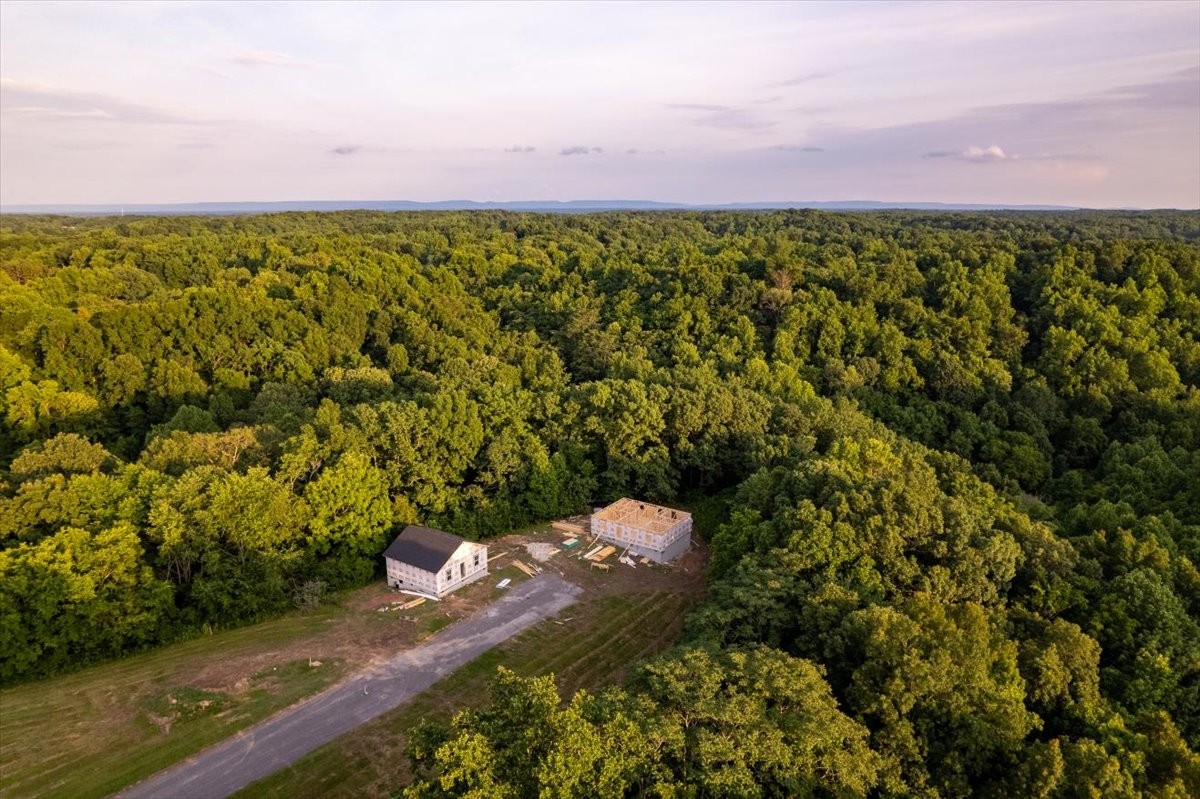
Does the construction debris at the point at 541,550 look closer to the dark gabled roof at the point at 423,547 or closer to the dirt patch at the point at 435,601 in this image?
the dirt patch at the point at 435,601

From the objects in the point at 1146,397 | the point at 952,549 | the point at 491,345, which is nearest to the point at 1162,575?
the point at 952,549

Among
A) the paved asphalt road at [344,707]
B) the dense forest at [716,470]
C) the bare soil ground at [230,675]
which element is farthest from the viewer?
the bare soil ground at [230,675]

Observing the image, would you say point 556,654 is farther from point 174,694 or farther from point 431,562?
point 174,694

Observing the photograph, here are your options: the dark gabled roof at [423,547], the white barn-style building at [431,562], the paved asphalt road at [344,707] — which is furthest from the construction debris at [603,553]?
the dark gabled roof at [423,547]

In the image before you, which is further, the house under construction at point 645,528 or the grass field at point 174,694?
the house under construction at point 645,528

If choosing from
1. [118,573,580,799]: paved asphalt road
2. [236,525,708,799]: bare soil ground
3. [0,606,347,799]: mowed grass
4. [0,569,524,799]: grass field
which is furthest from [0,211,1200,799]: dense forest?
[118,573,580,799]: paved asphalt road

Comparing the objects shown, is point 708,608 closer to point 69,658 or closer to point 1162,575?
point 1162,575

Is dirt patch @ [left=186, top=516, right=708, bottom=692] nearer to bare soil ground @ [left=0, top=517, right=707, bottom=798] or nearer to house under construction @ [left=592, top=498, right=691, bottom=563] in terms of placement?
bare soil ground @ [left=0, top=517, right=707, bottom=798]
